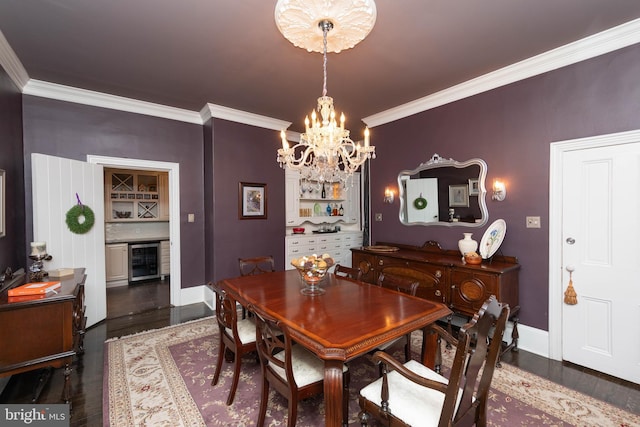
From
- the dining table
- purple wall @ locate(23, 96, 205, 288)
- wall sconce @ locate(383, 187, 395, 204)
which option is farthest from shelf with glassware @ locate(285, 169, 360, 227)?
the dining table

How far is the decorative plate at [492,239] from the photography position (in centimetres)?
289

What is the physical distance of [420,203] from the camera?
151 inches

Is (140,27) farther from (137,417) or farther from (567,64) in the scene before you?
(567,64)

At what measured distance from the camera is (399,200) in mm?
4105

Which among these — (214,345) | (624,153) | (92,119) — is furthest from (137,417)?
(624,153)

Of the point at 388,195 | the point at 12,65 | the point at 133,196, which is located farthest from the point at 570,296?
the point at 133,196

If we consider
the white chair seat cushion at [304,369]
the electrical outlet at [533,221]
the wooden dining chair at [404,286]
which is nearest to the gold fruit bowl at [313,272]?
the white chair seat cushion at [304,369]

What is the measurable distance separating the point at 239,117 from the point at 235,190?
108cm

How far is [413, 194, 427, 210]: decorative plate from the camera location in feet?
12.5

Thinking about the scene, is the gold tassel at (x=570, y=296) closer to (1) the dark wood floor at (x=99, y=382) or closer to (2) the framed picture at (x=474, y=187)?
(1) the dark wood floor at (x=99, y=382)

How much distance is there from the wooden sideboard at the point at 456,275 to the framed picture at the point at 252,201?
6.25ft

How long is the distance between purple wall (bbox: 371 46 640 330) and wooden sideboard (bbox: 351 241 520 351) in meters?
0.15

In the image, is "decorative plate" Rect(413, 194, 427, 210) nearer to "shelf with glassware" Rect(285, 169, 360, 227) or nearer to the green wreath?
"shelf with glassware" Rect(285, 169, 360, 227)

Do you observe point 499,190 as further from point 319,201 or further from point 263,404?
point 319,201
